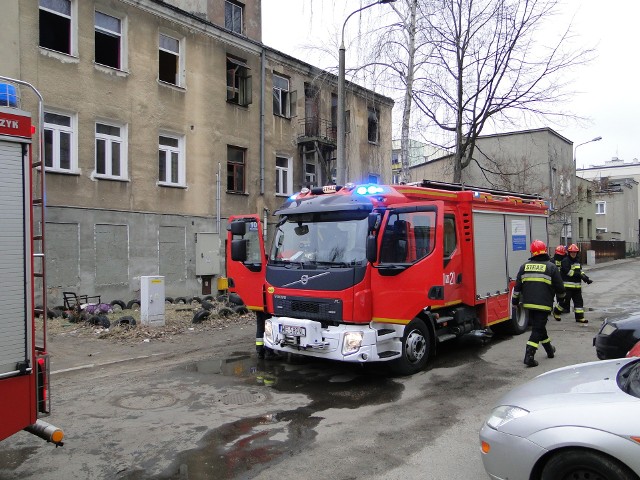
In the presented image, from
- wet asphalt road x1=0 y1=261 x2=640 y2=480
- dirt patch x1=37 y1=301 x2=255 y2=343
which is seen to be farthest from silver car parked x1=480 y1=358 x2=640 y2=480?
dirt patch x1=37 y1=301 x2=255 y2=343

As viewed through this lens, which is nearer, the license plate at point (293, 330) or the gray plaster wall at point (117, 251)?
the license plate at point (293, 330)

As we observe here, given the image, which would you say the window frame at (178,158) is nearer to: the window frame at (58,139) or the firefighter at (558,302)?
the window frame at (58,139)

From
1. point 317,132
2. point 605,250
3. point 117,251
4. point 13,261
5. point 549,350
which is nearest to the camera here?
point 13,261

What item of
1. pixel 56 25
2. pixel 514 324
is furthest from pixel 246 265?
pixel 56 25

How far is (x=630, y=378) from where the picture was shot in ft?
11.8

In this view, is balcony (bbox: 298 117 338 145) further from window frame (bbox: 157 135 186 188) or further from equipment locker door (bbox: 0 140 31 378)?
equipment locker door (bbox: 0 140 31 378)

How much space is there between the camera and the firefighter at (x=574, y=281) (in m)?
11.8

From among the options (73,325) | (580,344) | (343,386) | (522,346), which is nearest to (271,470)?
(343,386)

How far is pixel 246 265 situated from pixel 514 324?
5677 mm

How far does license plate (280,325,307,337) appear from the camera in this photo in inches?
277

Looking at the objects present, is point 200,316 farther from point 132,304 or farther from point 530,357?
point 530,357

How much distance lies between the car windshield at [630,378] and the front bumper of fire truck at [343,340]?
11.1 feet

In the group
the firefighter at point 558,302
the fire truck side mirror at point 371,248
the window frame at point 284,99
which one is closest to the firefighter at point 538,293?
the fire truck side mirror at point 371,248

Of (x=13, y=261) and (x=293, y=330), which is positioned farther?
(x=293, y=330)
